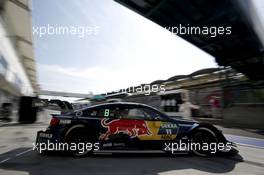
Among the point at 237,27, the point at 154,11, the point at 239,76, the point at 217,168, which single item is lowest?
the point at 217,168

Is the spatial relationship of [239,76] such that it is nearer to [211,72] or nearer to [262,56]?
[262,56]

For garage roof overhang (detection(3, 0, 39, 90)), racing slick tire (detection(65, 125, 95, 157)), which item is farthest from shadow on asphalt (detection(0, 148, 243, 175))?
garage roof overhang (detection(3, 0, 39, 90))

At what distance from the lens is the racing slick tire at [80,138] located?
659cm

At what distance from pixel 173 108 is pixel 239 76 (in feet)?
18.1

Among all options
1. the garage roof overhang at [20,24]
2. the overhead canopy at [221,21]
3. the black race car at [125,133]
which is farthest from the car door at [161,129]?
the garage roof overhang at [20,24]

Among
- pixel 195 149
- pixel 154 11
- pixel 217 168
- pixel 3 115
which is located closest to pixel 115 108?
pixel 195 149

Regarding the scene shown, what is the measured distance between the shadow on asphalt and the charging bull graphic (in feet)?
1.70

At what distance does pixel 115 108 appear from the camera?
7.02 m

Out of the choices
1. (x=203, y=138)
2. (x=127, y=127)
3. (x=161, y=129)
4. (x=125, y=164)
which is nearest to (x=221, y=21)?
(x=203, y=138)

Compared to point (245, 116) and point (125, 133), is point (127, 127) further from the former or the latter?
point (245, 116)

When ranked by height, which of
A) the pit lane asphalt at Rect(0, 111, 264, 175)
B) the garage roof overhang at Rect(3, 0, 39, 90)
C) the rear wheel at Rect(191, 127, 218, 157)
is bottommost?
the pit lane asphalt at Rect(0, 111, 264, 175)

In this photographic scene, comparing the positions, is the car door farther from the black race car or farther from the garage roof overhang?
the garage roof overhang

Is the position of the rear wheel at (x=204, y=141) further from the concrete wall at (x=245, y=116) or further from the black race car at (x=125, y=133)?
the concrete wall at (x=245, y=116)

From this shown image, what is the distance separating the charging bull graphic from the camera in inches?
267
